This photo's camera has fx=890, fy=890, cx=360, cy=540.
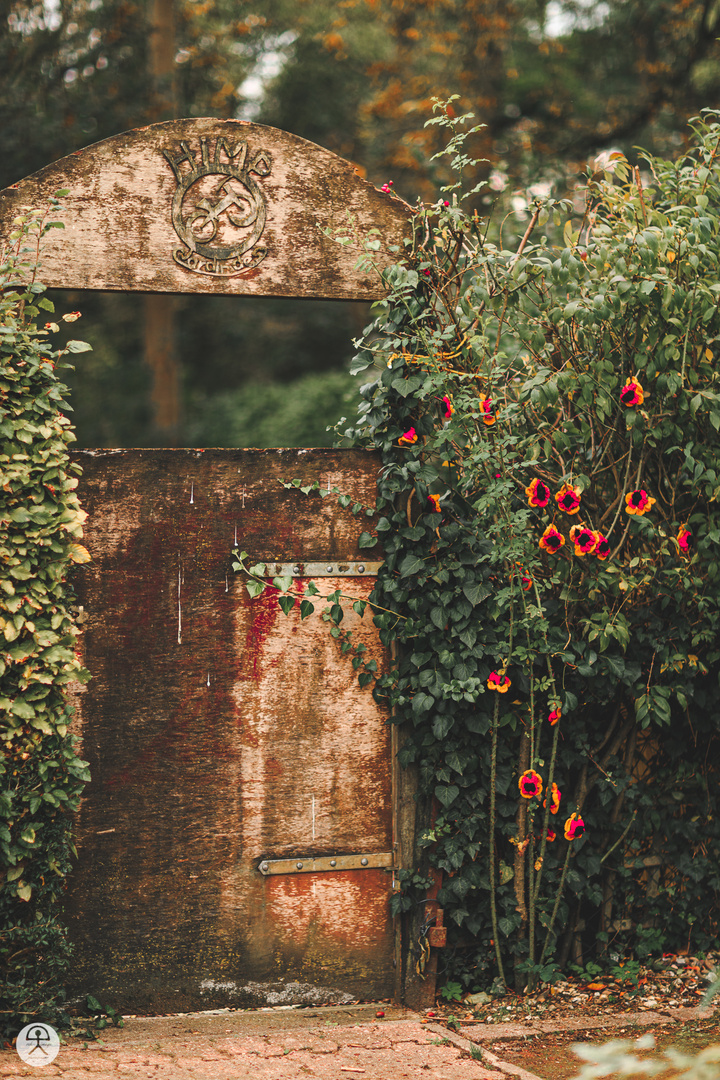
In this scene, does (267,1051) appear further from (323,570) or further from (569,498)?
(569,498)

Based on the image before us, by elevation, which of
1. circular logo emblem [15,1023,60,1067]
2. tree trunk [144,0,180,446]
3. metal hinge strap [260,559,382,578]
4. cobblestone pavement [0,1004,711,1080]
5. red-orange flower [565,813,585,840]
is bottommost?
cobblestone pavement [0,1004,711,1080]

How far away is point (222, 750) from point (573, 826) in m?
1.44

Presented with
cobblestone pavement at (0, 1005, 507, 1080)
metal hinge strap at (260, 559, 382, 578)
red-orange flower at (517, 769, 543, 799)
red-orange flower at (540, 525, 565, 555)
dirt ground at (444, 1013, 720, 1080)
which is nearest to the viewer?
cobblestone pavement at (0, 1005, 507, 1080)

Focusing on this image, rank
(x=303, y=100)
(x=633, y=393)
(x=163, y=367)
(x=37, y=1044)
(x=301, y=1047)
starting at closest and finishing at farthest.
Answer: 1. (x=37, y=1044)
2. (x=301, y=1047)
3. (x=633, y=393)
4. (x=163, y=367)
5. (x=303, y=100)

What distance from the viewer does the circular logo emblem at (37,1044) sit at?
9.51ft

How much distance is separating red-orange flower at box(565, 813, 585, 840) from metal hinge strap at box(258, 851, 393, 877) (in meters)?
0.72

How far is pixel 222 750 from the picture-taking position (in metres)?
3.55

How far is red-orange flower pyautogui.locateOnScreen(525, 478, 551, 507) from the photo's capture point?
3.40 metres

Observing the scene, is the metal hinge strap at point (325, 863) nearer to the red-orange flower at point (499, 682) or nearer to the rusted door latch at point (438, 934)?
the rusted door latch at point (438, 934)

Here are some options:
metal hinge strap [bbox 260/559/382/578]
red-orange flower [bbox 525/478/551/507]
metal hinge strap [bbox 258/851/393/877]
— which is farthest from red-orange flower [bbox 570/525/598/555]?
metal hinge strap [bbox 258/851/393/877]

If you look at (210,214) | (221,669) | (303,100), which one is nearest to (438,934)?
(221,669)

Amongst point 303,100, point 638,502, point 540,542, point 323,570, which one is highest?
point 303,100

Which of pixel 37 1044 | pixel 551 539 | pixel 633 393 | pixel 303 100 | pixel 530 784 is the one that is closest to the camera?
pixel 37 1044

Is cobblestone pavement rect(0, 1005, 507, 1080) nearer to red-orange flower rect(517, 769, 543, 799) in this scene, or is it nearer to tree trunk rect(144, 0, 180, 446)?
red-orange flower rect(517, 769, 543, 799)
